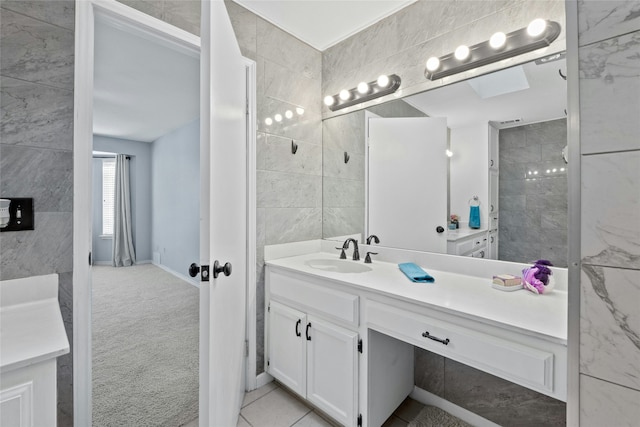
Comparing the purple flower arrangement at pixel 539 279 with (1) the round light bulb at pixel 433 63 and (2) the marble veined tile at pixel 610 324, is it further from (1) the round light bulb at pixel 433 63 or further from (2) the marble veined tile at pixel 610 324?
(1) the round light bulb at pixel 433 63

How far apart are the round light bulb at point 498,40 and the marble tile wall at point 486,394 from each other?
1.71 m

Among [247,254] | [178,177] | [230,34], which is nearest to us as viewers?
[230,34]

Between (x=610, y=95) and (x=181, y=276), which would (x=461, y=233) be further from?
(x=181, y=276)

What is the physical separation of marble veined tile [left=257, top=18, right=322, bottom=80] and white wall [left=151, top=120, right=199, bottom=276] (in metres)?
2.74

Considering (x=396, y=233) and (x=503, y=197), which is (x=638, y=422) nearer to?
(x=503, y=197)

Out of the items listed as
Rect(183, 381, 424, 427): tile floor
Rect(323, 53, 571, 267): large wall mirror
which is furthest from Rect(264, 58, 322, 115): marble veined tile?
Rect(183, 381, 424, 427): tile floor

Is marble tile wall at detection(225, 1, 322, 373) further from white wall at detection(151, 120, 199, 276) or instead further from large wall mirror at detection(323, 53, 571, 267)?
white wall at detection(151, 120, 199, 276)

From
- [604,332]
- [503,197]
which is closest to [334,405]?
[604,332]

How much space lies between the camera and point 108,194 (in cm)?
570

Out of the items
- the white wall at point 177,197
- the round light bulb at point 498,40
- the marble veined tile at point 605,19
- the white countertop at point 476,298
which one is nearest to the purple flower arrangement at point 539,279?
the white countertop at point 476,298

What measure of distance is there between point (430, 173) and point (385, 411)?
1.39 m

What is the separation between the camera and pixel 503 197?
4.81ft

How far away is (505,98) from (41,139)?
2168 mm

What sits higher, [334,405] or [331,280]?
[331,280]
